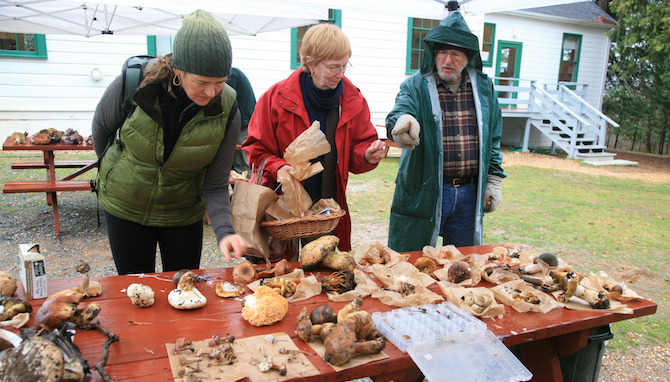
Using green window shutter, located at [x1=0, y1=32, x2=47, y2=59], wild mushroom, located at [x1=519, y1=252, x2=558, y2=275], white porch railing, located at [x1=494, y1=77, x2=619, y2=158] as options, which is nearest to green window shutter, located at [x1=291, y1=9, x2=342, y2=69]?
green window shutter, located at [x1=0, y1=32, x2=47, y2=59]

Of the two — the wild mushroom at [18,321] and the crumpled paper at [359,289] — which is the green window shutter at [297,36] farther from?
the wild mushroom at [18,321]

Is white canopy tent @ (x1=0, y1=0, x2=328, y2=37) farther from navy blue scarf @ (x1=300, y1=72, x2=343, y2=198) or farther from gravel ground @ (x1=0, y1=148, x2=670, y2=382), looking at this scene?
navy blue scarf @ (x1=300, y1=72, x2=343, y2=198)

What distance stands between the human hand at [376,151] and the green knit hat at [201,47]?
981 millimetres

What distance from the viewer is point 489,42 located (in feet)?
45.3

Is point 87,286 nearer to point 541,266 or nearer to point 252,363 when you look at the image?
point 252,363

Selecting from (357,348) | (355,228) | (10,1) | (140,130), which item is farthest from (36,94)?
(357,348)

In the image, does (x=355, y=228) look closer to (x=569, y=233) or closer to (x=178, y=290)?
(x=569, y=233)

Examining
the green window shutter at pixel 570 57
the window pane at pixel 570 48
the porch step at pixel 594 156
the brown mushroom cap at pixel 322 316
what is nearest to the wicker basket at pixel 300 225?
the brown mushroom cap at pixel 322 316

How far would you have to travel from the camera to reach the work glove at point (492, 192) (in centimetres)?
293

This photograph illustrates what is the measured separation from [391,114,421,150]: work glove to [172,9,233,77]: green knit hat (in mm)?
1067

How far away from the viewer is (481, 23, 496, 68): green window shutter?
45.0 feet

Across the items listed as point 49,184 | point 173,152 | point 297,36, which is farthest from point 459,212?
point 297,36

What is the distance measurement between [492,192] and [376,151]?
3.21ft

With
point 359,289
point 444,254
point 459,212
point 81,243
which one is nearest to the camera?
point 359,289
